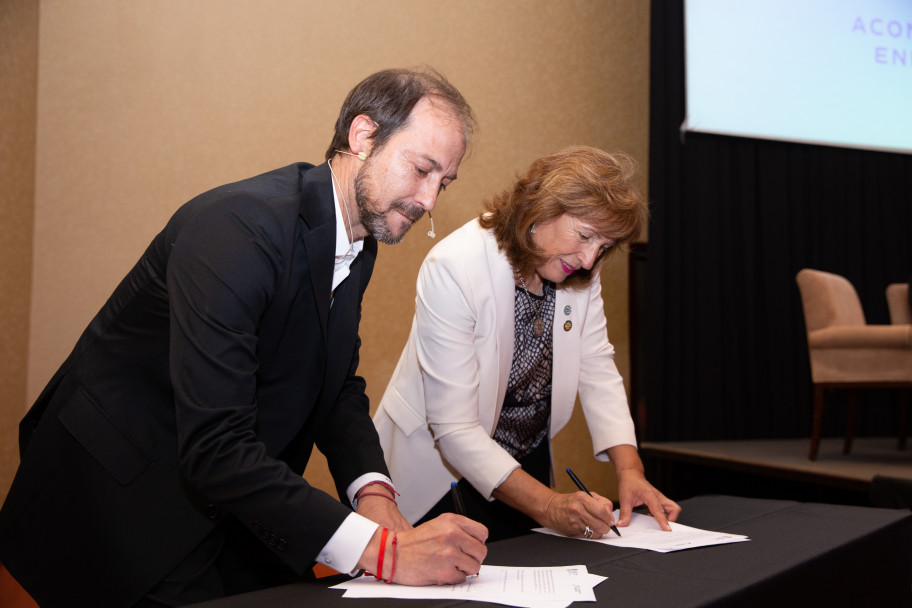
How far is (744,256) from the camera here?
16.6ft

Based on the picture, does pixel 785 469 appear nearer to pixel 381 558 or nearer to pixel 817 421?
pixel 817 421

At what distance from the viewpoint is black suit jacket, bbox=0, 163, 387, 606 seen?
3.18 ft

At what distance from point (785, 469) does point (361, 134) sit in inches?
114

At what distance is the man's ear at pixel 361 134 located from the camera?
127 cm

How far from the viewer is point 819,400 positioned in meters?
3.74

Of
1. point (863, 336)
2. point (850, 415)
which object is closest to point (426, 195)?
point (863, 336)

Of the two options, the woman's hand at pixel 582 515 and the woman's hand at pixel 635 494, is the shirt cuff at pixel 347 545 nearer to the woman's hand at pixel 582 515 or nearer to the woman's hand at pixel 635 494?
the woman's hand at pixel 582 515

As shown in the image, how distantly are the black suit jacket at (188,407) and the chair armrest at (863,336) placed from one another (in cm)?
311

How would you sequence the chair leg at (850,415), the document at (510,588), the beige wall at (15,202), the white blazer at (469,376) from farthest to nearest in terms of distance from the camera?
the chair leg at (850,415) < the beige wall at (15,202) < the white blazer at (469,376) < the document at (510,588)

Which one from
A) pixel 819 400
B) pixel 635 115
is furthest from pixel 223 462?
pixel 635 115

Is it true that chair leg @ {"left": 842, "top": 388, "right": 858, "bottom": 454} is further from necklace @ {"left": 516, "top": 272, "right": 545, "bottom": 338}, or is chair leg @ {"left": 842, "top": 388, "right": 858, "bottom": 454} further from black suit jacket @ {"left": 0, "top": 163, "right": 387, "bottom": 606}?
black suit jacket @ {"left": 0, "top": 163, "right": 387, "bottom": 606}

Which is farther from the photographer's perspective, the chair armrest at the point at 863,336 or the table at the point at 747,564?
the chair armrest at the point at 863,336

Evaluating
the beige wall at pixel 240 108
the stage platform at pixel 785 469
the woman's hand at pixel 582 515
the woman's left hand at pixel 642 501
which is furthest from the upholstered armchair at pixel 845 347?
the woman's hand at pixel 582 515

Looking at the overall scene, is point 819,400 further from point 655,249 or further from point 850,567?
point 850,567
